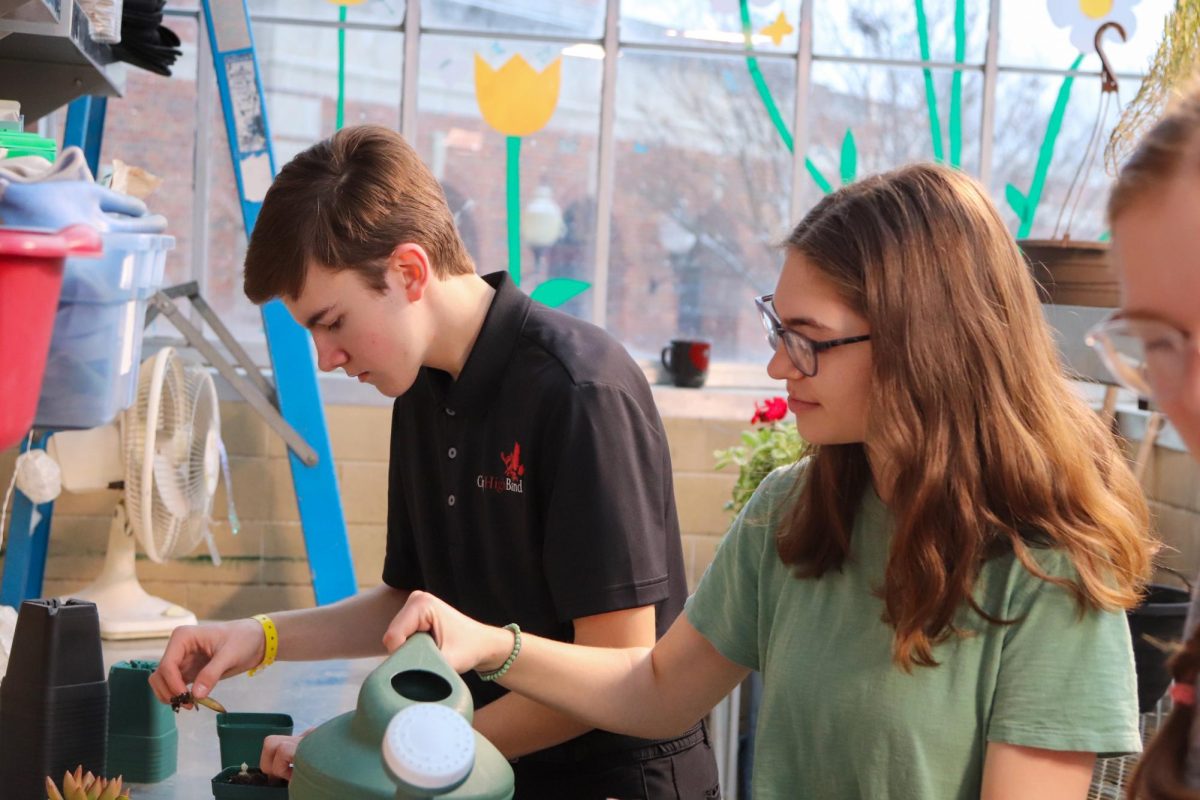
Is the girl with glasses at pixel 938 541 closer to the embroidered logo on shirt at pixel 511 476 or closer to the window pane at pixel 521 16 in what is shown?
the embroidered logo on shirt at pixel 511 476

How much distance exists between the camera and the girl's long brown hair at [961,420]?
4.07 feet

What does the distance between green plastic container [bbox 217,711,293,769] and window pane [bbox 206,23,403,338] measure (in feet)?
8.19

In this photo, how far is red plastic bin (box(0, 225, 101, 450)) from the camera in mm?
922

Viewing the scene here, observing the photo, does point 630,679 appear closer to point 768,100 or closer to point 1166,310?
point 1166,310

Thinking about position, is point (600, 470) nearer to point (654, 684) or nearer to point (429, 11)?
point (654, 684)

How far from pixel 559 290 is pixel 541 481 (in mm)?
2494

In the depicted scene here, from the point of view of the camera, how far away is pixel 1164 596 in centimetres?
275

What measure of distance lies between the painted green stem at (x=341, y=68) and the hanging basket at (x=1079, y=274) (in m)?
2.20

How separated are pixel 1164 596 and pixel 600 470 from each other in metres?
1.71

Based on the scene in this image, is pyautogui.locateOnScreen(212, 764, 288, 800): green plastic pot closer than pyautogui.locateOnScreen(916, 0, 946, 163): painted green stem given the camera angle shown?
Yes

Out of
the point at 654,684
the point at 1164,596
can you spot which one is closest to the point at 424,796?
the point at 654,684

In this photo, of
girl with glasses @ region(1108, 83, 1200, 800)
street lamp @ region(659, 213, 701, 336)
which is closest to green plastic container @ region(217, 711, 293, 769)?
girl with glasses @ region(1108, 83, 1200, 800)

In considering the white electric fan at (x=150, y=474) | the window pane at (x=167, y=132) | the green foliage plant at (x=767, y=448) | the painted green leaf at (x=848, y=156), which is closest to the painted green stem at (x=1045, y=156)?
the painted green leaf at (x=848, y=156)

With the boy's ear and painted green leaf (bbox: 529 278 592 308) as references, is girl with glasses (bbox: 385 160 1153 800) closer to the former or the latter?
the boy's ear
